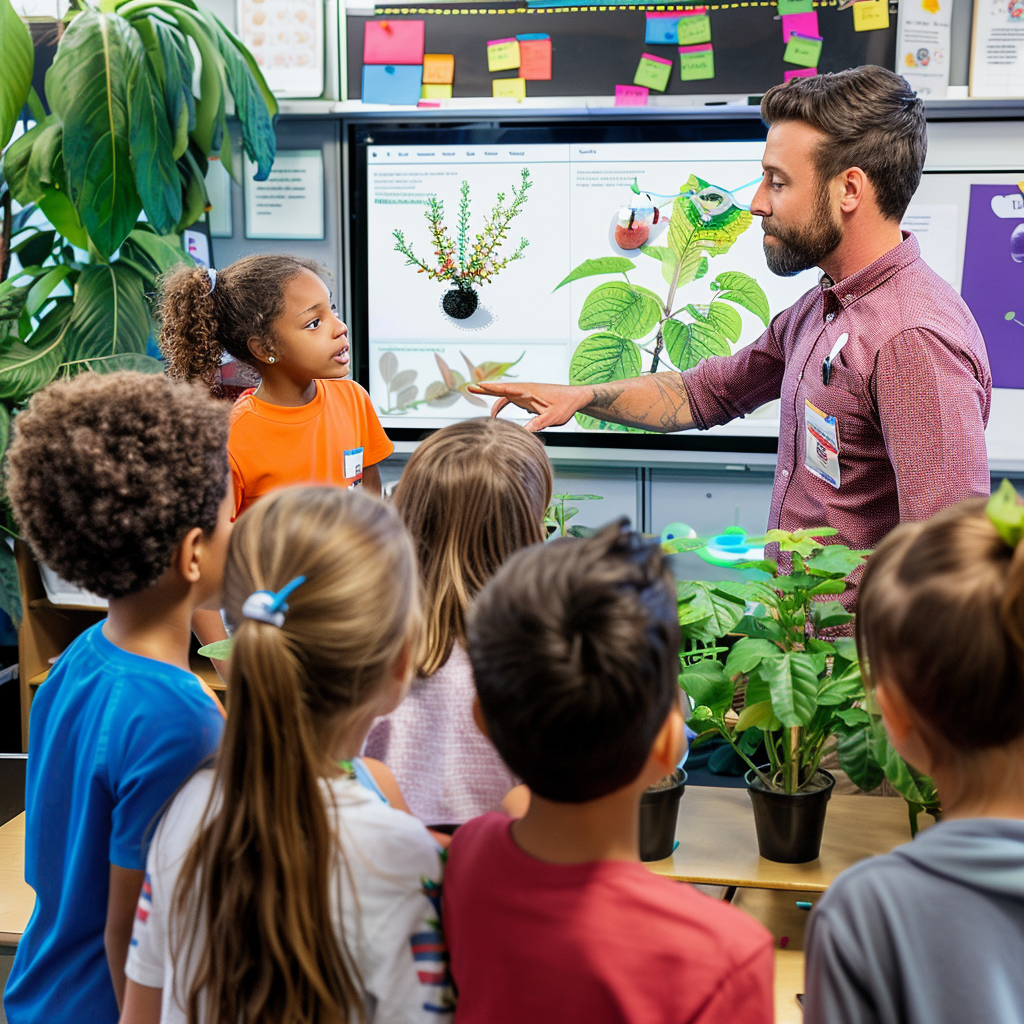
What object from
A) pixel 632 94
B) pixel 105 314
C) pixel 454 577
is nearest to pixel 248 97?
pixel 105 314

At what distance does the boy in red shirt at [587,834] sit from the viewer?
2.14 feet

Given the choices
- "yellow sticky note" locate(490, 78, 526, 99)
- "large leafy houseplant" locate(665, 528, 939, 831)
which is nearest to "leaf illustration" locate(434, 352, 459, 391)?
"yellow sticky note" locate(490, 78, 526, 99)

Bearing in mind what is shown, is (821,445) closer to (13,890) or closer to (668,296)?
(668,296)

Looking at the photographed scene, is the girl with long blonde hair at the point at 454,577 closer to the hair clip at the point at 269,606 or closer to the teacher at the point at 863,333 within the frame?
the hair clip at the point at 269,606

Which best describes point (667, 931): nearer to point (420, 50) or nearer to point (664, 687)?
point (664, 687)

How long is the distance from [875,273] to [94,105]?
193cm

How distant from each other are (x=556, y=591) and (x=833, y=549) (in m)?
0.74

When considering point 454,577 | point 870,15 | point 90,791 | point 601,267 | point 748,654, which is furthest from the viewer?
point 601,267

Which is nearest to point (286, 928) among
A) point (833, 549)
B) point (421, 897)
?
point (421, 897)

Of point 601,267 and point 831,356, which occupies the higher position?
point 601,267

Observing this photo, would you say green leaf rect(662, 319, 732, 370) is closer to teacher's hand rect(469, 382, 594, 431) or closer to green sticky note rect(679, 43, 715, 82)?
green sticky note rect(679, 43, 715, 82)

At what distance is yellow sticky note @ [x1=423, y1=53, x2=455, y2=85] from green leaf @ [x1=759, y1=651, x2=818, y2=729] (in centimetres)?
238

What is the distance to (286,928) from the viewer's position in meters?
0.74

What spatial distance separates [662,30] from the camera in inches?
112
